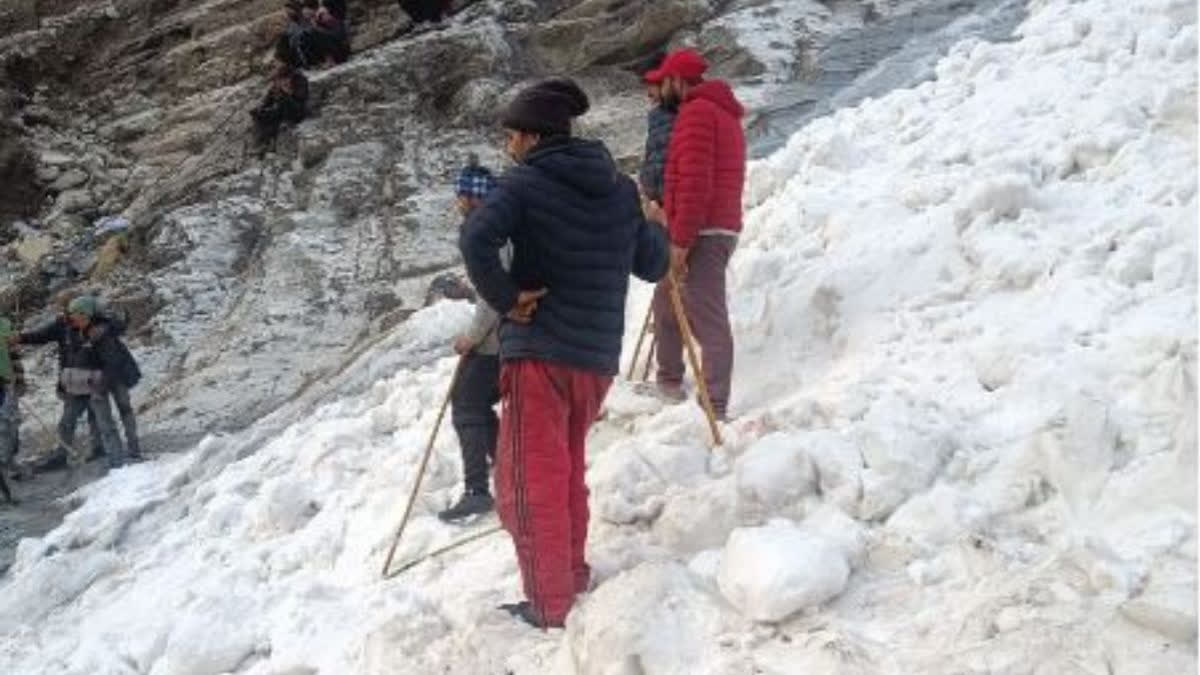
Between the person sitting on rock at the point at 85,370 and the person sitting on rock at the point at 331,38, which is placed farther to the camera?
the person sitting on rock at the point at 331,38

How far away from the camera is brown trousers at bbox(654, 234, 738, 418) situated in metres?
6.04

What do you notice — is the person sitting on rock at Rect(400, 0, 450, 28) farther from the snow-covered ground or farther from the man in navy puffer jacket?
the man in navy puffer jacket

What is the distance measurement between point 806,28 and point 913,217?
9.81 meters

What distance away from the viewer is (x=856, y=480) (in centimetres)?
457

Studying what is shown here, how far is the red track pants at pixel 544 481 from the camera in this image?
451 cm

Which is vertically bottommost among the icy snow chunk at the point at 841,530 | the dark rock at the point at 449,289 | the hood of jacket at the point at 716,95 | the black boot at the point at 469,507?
the dark rock at the point at 449,289

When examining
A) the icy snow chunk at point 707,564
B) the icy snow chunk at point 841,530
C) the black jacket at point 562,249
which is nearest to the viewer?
the icy snow chunk at point 841,530

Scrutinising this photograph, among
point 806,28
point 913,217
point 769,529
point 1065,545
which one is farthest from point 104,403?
point 806,28

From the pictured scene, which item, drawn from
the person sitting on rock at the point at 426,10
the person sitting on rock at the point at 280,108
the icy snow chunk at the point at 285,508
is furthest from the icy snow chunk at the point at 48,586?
the person sitting on rock at the point at 426,10

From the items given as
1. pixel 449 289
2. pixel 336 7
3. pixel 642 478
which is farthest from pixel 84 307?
pixel 336 7

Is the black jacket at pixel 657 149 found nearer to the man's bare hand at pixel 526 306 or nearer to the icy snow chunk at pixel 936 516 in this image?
the man's bare hand at pixel 526 306

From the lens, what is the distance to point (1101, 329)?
5.00 m

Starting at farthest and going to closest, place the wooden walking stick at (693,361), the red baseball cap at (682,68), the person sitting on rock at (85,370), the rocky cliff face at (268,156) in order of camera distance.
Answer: the rocky cliff face at (268,156)
the person sitting on rock at (85,370)
the red baseball cap at (682,68)
the wooden walking stick at (693,361)

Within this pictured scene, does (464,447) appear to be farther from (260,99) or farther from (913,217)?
(260,99)
